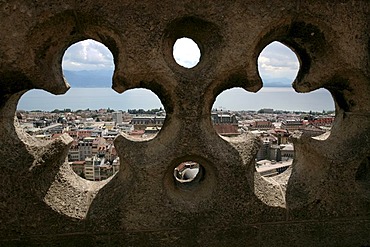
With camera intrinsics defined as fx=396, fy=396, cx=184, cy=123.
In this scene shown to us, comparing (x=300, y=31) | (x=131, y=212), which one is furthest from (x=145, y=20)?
(x=131, y=212)


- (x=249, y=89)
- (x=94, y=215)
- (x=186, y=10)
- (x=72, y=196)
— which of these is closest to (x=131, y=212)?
(x=94, y=215)

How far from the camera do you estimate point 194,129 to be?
206 cm

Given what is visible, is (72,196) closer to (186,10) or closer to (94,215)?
(94,215)

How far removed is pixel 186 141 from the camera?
206cm

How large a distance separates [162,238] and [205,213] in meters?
0.27

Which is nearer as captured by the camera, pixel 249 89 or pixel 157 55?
pixel 157 55

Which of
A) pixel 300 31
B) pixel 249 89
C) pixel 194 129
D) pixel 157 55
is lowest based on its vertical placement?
pixel 194 129

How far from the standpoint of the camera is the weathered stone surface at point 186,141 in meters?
1.96

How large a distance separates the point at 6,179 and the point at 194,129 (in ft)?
3.21

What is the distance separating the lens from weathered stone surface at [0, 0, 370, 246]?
6.44ft

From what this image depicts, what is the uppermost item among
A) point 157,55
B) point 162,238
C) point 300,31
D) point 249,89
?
point 300,31

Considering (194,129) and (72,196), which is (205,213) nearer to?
(194,129)

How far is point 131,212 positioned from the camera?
6.95 feet

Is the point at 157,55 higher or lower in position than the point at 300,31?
lower
